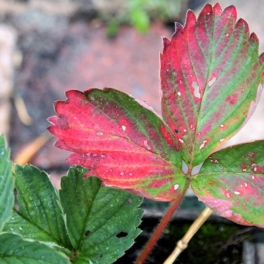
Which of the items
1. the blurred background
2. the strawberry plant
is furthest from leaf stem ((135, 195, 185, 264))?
the blurred background

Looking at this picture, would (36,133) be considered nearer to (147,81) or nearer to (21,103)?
(21,103)

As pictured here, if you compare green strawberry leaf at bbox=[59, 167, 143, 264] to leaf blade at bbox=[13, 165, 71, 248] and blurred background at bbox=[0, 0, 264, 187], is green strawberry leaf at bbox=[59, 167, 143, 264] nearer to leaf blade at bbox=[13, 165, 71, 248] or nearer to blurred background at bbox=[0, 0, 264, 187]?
leaf blade at bbox=[13, 165, 71, 248]


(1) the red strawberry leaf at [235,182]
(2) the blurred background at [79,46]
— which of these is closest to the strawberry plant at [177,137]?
(1) the red strawberry leaf at [235,182]

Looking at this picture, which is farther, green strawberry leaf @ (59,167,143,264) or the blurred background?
the blurred background

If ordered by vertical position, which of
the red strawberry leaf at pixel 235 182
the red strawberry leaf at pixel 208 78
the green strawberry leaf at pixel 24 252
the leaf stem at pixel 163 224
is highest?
the red strawberry leaf at pixel 208 78

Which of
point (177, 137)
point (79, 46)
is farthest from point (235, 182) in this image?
point (79, 46)

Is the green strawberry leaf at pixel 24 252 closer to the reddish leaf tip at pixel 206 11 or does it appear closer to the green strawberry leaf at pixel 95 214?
the green strawberry leaf at pixel 95 214

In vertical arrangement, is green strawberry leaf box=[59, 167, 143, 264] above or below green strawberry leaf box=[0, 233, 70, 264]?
above
